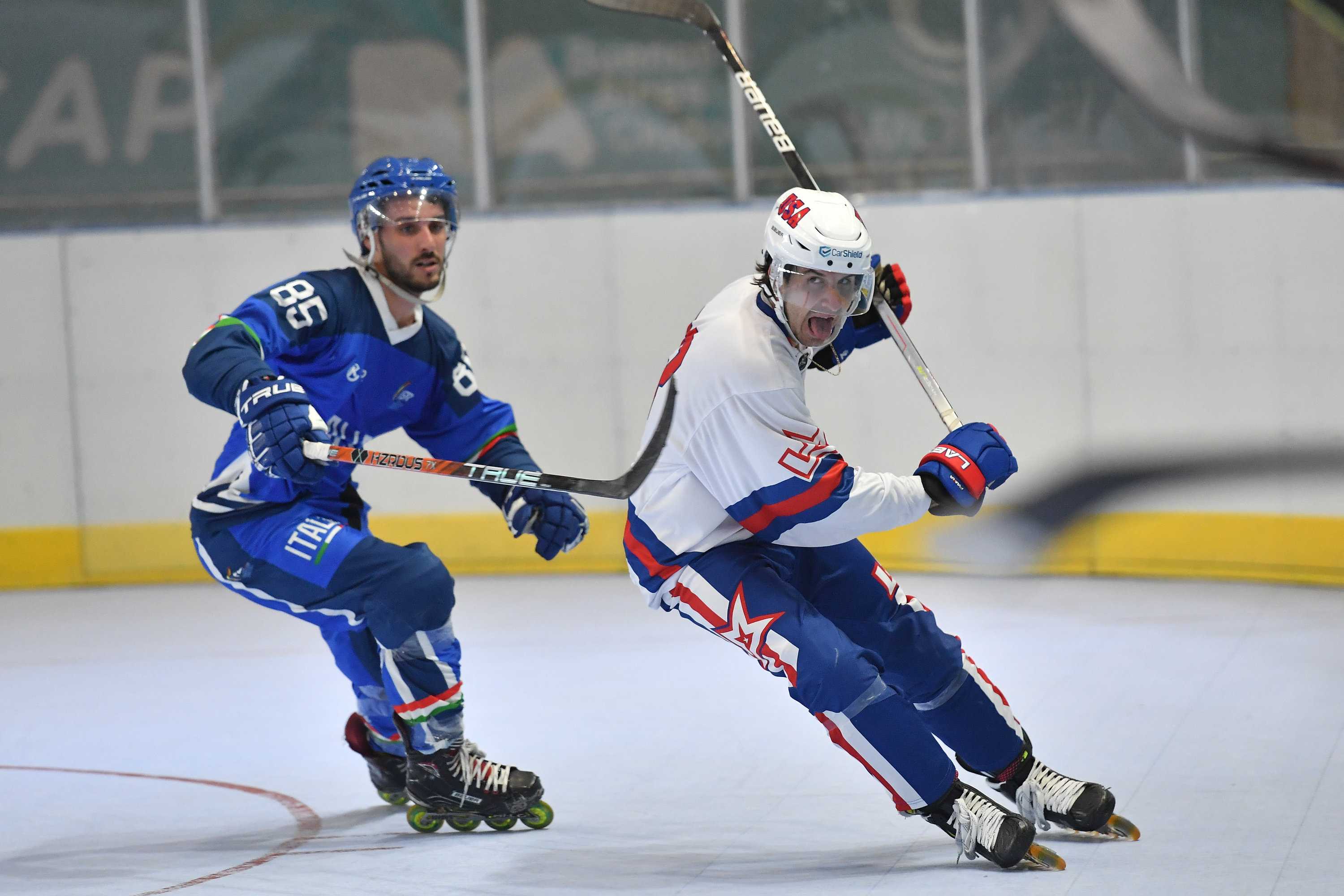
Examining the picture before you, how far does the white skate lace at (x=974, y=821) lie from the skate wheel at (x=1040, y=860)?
0.28 ft

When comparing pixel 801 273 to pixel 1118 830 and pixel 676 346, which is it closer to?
pixel 1118 830

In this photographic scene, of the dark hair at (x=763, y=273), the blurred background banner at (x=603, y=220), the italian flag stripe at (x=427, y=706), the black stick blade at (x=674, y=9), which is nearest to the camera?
the dark hair at (x=763, y=273)

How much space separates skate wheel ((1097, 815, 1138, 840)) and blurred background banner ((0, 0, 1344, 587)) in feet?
9.66

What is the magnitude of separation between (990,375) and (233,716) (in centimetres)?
329

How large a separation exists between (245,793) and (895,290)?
1.96 meters

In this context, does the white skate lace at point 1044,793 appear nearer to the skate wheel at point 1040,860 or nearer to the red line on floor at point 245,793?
the skate wheel at point 1040,860

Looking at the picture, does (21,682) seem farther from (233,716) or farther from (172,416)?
(172,416)

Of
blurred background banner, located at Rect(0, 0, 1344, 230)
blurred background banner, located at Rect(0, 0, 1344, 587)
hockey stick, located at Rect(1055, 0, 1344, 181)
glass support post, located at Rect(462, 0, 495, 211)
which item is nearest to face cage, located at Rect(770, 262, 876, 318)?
hockey stick, located at Rect(1055, 0, 1344, 181)

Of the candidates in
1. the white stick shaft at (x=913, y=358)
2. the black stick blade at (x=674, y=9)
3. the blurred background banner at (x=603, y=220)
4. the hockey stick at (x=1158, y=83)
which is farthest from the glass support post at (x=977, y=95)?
the hockey stick at (x=1158, y=83)

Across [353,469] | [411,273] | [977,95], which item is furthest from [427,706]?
[977,95]

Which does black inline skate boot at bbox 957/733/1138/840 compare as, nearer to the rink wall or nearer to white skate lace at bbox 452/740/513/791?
white skate lace at bbox 452/740/513/791

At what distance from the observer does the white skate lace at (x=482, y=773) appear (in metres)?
3.37

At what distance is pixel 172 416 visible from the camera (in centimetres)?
687

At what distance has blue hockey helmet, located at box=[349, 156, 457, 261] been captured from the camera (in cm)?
346
